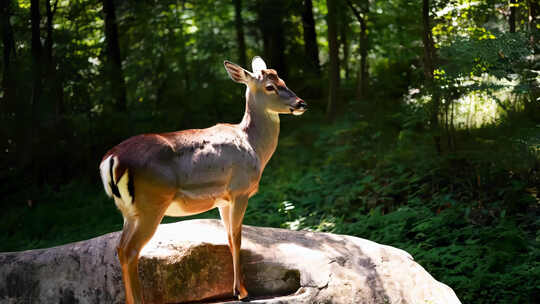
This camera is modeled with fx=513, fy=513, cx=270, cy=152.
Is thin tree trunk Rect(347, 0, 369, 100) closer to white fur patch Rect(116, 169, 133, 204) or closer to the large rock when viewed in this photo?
the large rock

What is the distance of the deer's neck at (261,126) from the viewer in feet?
14.2

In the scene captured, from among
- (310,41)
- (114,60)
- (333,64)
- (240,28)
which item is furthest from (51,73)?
(310,41)

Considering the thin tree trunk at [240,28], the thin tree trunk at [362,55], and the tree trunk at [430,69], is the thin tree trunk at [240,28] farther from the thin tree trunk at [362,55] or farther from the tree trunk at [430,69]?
the tree trunk at [430,69]

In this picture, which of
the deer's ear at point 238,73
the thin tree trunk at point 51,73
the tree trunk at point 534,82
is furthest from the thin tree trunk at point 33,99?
the tree trunk at point 534,82

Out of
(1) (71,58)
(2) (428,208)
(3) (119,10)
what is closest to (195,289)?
(2) (428,208)

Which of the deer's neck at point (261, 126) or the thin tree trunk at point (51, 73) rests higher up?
the thin tree trunk at point (51, 73)

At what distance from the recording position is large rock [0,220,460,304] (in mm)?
4266

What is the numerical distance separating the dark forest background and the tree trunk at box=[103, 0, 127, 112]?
0.10 ft

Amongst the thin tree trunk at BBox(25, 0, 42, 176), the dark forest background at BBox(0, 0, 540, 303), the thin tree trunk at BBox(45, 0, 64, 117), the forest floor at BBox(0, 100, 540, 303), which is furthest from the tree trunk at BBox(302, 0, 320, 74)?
the thin tree trunk at BBox(25, 0, 42, 176)

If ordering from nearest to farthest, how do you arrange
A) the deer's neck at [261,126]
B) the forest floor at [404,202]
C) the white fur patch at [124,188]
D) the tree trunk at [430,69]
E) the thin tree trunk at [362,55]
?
the white fur patch at [124,188] < the deer's neck at [261,126] < the forest floor at [404,202] < the tree trunk at [430,69] < the thin tree trunk at [362,55]

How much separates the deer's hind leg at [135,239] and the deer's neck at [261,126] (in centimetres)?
103

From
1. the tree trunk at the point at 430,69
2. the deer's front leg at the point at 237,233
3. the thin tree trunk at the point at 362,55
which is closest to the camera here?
the deer's front leg at the point at 237,233

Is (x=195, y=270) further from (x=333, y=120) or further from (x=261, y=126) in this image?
(x=333, y=120)

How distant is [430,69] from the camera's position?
7656 mm
